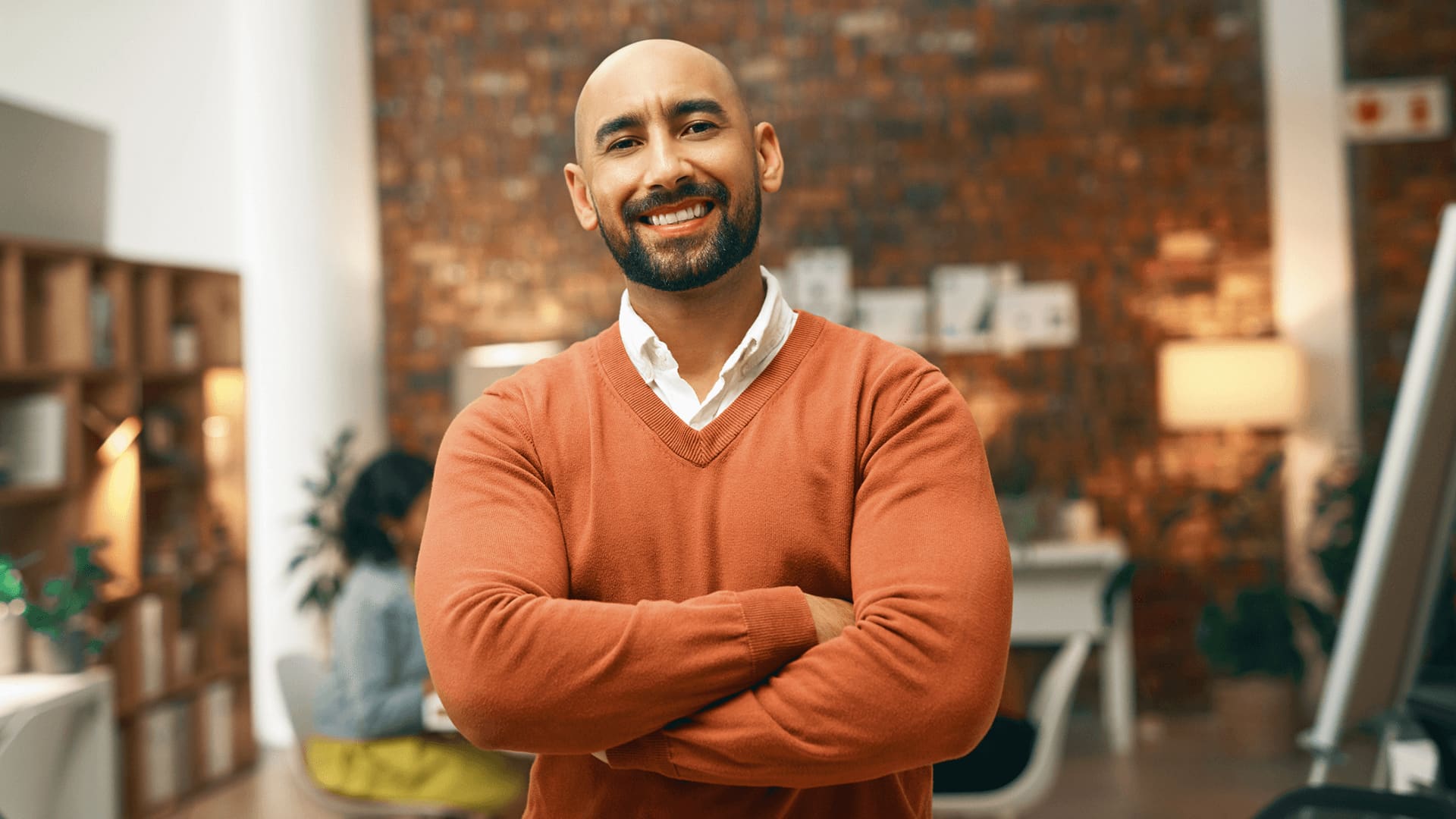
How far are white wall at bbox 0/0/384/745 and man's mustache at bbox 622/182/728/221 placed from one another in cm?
460

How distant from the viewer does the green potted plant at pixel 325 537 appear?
506 cm

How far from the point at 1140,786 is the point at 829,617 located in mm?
3831

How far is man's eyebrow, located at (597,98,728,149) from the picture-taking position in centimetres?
124

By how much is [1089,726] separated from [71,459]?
4498 millimetres

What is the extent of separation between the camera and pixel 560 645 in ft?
3.69

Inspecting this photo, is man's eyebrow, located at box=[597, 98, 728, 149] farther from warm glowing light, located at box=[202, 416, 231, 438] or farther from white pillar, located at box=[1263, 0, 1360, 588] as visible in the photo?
white pillar, located at box=[1263, 0, 1360, 588]

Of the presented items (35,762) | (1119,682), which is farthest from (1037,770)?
(35,762)

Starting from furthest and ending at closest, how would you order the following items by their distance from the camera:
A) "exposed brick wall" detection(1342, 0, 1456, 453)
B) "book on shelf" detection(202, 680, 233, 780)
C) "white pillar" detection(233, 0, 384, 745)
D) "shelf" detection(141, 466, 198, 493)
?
"exposed brick wall" detection(1342, 0, 1456, 453), "white pillar" detection(233, 0, 384, 745), "book on shelf" detection(202, 680, 233, 780), "shelf" detection(141, 466, 198, 493)

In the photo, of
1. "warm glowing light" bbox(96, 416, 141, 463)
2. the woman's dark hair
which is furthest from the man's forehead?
"warm glowing light" bbox(96, 416, 141, 463)

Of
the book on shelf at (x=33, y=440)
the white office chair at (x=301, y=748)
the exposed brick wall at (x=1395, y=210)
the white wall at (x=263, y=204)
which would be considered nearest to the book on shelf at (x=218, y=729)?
the white wall at (x=263, y=204)

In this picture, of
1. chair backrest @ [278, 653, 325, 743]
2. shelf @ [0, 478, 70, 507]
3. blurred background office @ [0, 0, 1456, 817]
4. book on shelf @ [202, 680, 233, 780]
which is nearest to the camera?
chair backrest @ [278, 653, 325, 743]

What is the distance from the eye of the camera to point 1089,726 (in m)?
5.45

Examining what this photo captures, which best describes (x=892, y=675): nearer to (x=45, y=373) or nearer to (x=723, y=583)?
(x=723, y=583)

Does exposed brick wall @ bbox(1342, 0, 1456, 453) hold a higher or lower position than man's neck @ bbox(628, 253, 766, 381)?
higher
